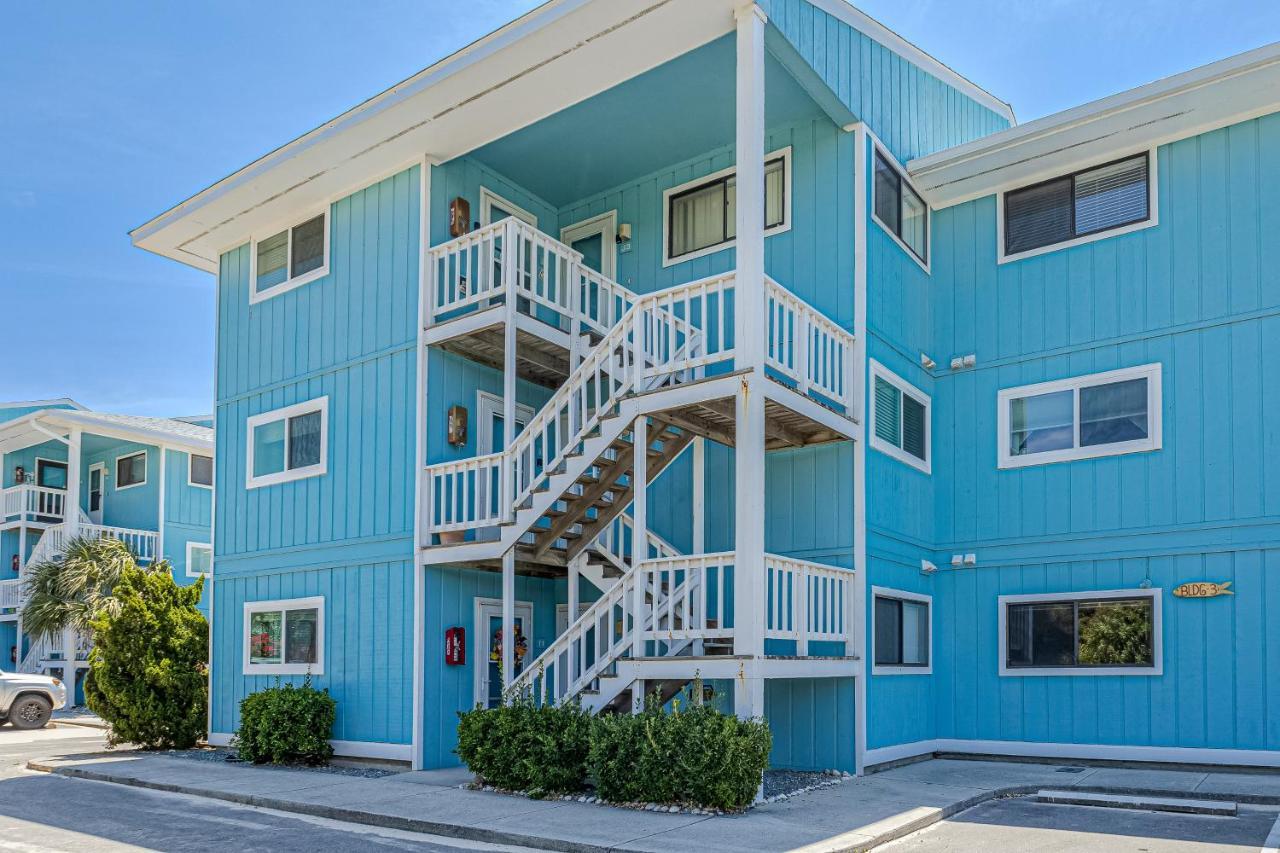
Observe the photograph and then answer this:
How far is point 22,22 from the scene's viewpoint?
1587cm

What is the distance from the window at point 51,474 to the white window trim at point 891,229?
85.6 ft

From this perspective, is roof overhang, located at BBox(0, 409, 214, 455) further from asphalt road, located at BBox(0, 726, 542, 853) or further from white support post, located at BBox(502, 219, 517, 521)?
white support post, located at BBox(502, 219, 517, 521)

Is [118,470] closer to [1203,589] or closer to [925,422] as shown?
[925,422]

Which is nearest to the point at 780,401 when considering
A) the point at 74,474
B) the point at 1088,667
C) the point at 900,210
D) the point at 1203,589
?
the point at 900,210

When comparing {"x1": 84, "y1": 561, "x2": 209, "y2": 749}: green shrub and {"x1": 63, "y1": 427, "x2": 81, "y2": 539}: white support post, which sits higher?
{"x1": 63, "y1": 427, "x2": 81, "y2": 539}: white support post

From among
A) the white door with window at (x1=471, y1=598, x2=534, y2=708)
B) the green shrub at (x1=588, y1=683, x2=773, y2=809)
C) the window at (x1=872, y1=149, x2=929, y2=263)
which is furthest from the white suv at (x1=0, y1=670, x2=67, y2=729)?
the window at (x1=872, y1=149, x2=929, y2=263)

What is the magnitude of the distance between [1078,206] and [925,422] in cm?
338

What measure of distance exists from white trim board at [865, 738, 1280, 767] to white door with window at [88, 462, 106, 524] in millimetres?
23350

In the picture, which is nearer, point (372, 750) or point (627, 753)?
point (627, 753)

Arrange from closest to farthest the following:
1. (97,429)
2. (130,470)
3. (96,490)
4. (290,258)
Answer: (290,258) → (97,429) → (130,470) → (96,490)

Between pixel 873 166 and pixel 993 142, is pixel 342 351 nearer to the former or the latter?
pixel 873 166

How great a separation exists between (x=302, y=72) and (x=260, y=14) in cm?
106

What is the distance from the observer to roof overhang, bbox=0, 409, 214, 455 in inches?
1040

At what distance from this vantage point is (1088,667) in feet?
43.2
